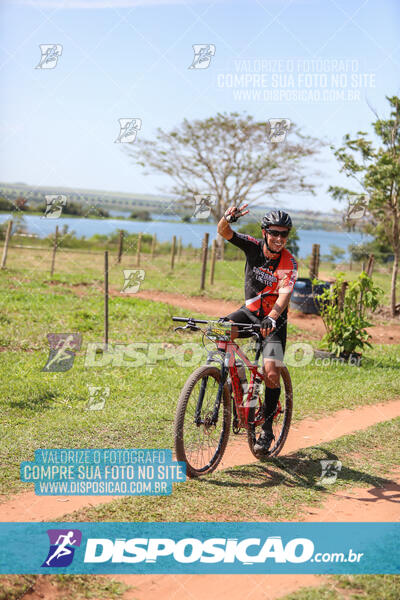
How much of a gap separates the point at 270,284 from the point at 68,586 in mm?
2706

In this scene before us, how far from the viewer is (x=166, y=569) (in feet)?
10.7

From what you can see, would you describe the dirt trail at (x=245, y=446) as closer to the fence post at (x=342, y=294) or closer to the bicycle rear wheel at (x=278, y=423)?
the bicycle rear wheel at (x=278, y=423)

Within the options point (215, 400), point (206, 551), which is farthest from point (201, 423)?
point (206, 551)

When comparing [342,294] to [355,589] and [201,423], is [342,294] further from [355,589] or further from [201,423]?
[355,589]

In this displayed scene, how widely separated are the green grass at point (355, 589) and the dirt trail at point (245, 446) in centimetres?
160

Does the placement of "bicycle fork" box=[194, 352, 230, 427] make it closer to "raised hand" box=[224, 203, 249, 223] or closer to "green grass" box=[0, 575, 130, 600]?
"raised hand" box=[224, 203, 249, 223]

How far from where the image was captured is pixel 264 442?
16.0 feet

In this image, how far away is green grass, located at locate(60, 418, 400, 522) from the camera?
3.84 metres

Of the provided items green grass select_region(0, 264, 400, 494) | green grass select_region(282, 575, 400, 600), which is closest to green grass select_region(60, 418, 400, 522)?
green grass select_region(282, 575, 400, 600)

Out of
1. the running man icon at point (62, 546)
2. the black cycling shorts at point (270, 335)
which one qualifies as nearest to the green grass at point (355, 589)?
the running man icon at point (62, 546)

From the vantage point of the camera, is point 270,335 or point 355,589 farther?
point 270,335

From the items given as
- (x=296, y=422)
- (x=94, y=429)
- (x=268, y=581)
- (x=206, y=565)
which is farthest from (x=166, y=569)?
(x=296, y=422)

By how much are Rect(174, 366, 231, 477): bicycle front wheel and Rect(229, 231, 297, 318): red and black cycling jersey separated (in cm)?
73

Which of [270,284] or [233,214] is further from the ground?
[233,214]
